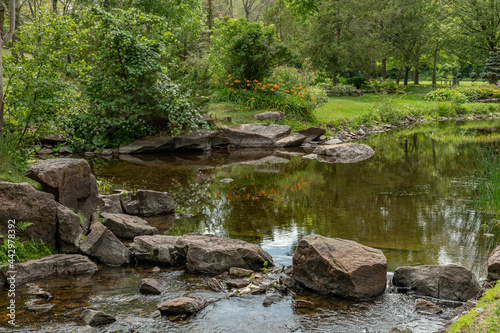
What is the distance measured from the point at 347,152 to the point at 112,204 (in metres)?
9.51

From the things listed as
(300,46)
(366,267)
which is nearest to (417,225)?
(366,267)

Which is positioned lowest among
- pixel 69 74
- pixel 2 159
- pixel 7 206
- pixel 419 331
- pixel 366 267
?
pixel 419 331

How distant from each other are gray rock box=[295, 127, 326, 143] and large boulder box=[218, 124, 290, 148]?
92 centimetres

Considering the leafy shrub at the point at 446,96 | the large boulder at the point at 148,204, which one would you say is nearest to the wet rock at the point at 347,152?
the large boulder at the point at 148,204

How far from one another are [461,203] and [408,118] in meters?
17.4

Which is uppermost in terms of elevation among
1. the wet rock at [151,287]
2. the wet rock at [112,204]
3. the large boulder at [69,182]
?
the large boulder at [69,182]

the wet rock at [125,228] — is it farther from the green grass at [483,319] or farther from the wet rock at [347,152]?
the wet rock at [347,152]

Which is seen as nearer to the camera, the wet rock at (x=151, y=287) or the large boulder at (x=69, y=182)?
the wet rock at (x=151, y=287)

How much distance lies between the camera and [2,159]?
6.75m

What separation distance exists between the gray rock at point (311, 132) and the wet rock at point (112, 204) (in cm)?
1114

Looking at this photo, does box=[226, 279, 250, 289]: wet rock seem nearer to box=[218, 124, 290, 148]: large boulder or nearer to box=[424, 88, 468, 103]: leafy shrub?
box=[218, 124, 290, 148]: large boulder

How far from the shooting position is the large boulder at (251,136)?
1747cm

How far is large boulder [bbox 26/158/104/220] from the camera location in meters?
6.46

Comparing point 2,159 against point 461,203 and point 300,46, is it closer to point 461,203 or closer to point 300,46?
point 461,203
